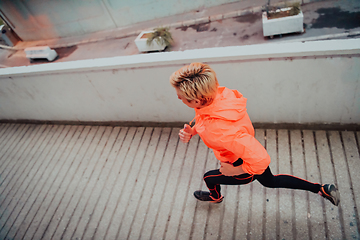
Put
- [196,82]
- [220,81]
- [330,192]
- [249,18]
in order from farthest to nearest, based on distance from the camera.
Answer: [249,18] < [220,81] < [330,192] < [196,82]

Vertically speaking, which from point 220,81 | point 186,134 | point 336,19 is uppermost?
point 186,134

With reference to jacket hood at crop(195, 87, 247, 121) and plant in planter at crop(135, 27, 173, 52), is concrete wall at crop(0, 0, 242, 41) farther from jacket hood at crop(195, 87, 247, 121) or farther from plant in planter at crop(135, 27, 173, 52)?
jacket hood at crop(195, 87, 247, 121)

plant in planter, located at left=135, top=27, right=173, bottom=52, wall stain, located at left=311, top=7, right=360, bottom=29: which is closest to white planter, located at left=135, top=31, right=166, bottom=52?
plant in planter, located at left=135, top=27, right=173, bottom=52

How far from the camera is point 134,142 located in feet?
11.1

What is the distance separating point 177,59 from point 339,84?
169 centimetres

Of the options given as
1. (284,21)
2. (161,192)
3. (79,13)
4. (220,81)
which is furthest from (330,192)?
(79,13)

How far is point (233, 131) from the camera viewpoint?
140 centimetres

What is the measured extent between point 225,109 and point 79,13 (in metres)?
12.1

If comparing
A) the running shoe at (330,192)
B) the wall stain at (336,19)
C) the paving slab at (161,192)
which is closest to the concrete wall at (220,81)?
the paving slab at (161,192)

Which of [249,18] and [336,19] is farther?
[249,18]

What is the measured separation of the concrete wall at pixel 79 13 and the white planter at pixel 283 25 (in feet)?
10.00

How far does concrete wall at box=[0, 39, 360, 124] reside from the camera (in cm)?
222

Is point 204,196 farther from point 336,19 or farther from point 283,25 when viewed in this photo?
point 336,19

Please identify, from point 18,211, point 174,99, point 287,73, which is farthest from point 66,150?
point 287,73
